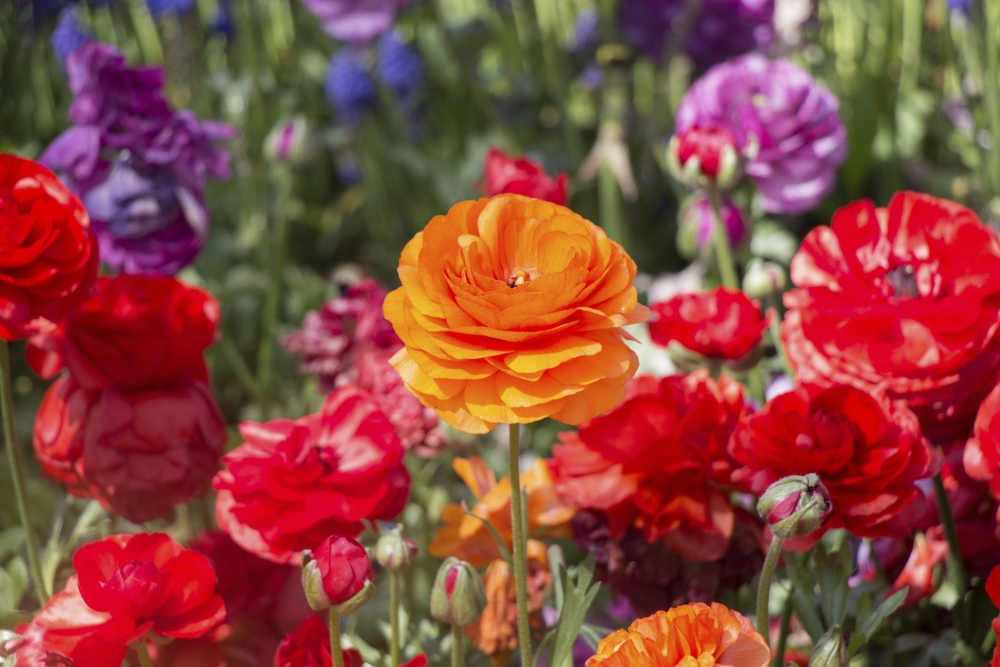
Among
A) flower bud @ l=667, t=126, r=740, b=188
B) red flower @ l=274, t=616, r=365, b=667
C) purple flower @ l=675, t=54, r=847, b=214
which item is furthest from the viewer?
purple flower @ l=675, t=54, r=847, b=214

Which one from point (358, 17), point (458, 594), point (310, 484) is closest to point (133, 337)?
point (310, 484)

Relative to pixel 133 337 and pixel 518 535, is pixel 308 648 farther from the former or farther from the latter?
pixel 133 337

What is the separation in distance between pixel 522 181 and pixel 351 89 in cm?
83

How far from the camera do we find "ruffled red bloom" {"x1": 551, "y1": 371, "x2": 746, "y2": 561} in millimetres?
558

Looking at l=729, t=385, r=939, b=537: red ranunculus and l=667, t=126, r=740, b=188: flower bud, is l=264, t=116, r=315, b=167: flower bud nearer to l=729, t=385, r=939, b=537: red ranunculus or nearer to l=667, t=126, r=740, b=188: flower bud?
l=667, t=126, r=740, b=188: flower bud

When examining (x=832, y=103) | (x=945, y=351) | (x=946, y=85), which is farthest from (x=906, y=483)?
(x=946, y=85)

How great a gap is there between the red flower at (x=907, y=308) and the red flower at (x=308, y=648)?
33 cm

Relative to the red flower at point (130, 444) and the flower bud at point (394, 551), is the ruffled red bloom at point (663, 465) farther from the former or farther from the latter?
the red flower at point (130, 444)

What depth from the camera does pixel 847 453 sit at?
1.72 ft

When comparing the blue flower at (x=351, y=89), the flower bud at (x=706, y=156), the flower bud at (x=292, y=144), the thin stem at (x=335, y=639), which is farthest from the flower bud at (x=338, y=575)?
the blue flower at (x=351, y=89)

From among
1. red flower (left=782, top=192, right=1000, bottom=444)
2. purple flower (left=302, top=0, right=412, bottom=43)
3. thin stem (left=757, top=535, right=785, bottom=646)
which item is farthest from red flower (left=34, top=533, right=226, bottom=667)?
purple flower (left=302, top=0, right=412, bottom=43)

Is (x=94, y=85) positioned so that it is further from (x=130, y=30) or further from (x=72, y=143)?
(x=130, y=30)

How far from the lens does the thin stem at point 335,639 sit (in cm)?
47

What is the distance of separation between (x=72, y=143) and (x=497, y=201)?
52cm
